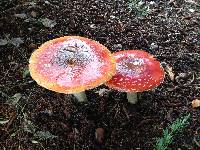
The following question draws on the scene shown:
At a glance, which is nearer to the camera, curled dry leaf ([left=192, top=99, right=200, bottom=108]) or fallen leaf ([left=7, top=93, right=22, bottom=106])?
fallen leaf ([left=7, top=93, right=22, bottom=106])

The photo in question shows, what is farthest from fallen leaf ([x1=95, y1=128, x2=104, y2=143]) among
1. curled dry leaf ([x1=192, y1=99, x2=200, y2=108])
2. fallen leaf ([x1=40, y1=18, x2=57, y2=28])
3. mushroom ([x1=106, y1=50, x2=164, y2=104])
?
fallen leaf ([x1=40, y1=18, x2=57, y2=28])

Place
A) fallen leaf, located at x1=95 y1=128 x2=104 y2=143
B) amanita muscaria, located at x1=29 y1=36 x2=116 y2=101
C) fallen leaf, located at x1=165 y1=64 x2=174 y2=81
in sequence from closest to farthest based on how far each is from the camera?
1. amanita muscaria, located at x1=29 y1=36 x2=116 y2=101
2. fallen leaf, located at x1=95 y1=128 x2=104 y2=143
3. fallen leaf, located at x1=165 y1=64 x2=174 y2=81

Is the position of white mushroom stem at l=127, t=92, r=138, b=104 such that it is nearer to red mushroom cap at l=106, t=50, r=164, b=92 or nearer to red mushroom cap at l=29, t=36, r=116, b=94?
red mushroom cap at l=106, t=50, r=164, b=92

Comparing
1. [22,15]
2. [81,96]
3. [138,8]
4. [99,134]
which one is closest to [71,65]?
[81,96]

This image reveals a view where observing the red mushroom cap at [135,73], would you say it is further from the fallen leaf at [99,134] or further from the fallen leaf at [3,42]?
the fallen leaf at [3,42]

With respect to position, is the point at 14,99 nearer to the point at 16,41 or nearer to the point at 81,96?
the point at 81,96

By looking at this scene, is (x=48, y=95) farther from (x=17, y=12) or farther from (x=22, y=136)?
(x=17, y=12)
